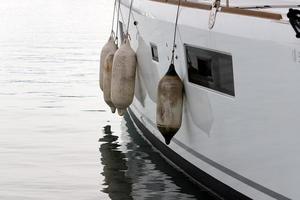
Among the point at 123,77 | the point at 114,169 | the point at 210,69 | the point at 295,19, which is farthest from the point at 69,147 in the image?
the point at 295,19

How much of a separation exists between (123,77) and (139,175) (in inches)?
61.4

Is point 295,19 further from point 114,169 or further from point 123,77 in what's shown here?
point 114,169

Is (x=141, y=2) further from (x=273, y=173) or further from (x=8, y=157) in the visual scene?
(x=273, y=173)

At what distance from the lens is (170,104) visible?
29.2ft

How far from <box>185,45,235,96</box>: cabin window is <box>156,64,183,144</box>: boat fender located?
229mm

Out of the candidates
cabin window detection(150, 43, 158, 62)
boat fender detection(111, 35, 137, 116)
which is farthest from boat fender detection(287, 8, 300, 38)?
boat fender detection(111, 35, 137, 116)

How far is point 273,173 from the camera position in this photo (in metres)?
7.11

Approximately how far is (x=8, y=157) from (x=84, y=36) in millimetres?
28844

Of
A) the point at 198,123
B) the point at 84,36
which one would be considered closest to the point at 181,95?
the point at 198,123

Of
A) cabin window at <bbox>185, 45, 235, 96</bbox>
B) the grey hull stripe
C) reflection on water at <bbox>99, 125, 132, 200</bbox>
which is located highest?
cabin window at <bbox>185, 45, 235, 96</bbox>

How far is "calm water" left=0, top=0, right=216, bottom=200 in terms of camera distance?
32.1 ft

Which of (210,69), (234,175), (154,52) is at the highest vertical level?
(154,52)

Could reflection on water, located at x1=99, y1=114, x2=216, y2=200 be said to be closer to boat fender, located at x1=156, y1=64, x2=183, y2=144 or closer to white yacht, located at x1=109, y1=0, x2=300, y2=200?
white yacht, located at x1=109, y1=0, x2=300, y2=200

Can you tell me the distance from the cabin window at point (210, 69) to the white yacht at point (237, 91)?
0.01 meters
